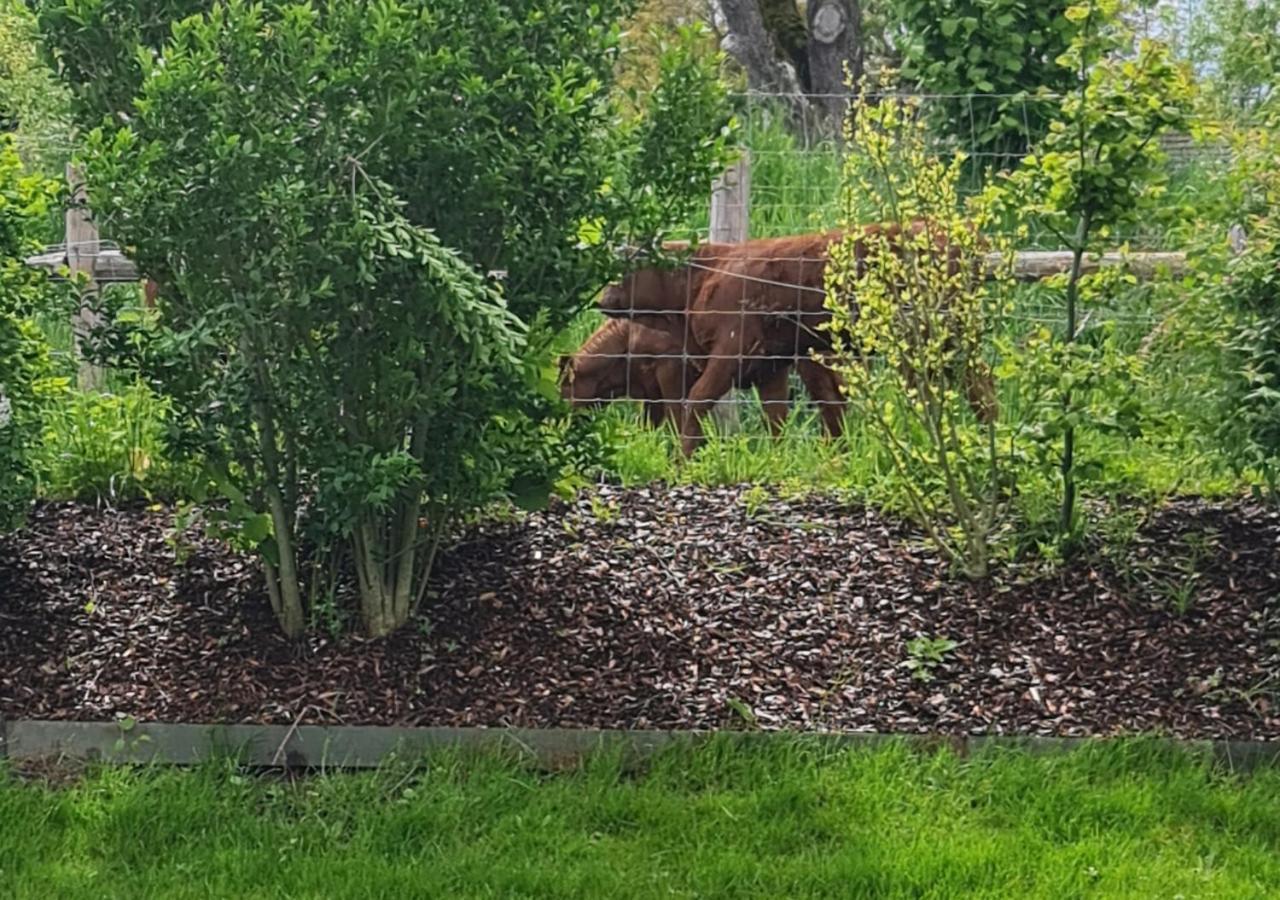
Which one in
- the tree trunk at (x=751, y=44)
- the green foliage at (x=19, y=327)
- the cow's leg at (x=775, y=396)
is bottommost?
the cow's leg at (x=775, y=396)

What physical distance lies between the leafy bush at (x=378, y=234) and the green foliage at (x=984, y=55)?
4959mm

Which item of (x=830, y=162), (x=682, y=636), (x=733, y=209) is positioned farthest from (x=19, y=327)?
(x=830, y=162)

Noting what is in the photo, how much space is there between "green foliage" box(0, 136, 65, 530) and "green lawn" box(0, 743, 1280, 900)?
1064mm

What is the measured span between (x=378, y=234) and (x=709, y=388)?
3220 millimetres

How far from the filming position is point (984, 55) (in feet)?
29.6

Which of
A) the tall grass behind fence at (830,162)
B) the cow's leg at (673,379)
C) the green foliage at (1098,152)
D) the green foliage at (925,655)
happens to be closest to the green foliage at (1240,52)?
the green foliage at (1098,152)

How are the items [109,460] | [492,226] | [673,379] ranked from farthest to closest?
[673,379] < [109,460] < [492,226]

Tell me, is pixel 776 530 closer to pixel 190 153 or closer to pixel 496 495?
pixel 496 495

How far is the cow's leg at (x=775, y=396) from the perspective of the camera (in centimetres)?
675

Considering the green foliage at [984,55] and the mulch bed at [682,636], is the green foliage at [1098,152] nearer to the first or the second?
the mulch bed at [682,636]

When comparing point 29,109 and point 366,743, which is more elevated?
point 29,109

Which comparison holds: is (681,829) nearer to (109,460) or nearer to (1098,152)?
(1098,152)

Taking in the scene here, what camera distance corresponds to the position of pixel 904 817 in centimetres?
367

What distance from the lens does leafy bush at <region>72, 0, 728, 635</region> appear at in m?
3.60
